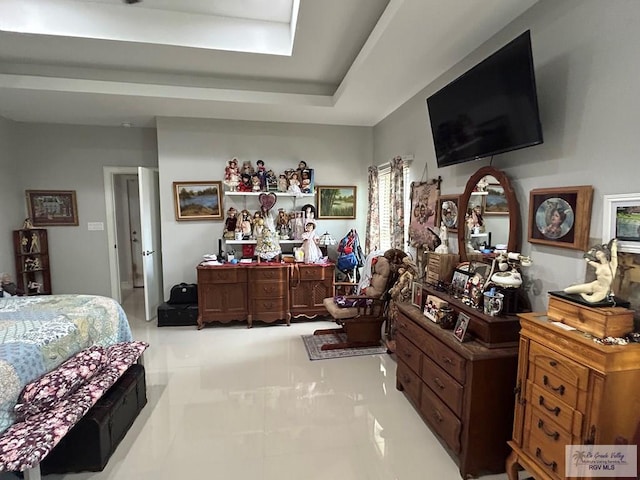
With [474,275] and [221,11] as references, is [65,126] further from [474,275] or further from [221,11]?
[474,275]

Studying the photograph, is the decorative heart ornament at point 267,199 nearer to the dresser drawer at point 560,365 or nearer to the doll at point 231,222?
the doll at point 231,222

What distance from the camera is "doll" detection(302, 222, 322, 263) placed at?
14.6 ft

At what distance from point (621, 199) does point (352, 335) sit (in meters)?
2.61

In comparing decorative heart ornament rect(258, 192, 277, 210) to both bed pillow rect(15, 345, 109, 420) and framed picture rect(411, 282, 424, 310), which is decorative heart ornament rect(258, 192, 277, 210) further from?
bed pillow rect(15, 345, 109, 420)

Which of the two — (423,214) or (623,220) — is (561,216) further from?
(423,214)

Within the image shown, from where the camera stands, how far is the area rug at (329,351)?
11.1ft

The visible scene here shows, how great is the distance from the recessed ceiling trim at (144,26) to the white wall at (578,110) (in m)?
1.83

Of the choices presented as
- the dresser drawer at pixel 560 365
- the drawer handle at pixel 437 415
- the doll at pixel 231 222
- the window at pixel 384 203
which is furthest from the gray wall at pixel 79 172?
the dresser drawer at pixel 560 365

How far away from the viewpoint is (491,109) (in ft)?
6.73

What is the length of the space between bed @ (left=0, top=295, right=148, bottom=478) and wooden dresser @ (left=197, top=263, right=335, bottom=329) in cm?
137

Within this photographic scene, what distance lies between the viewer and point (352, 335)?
3.55 metres

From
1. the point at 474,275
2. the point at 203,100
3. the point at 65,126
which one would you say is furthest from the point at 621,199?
the point at 65,126

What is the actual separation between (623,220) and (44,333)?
3223 millimetres

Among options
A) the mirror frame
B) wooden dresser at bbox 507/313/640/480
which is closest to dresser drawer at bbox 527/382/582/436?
wooden dresser at bbox 507/313/640/480
